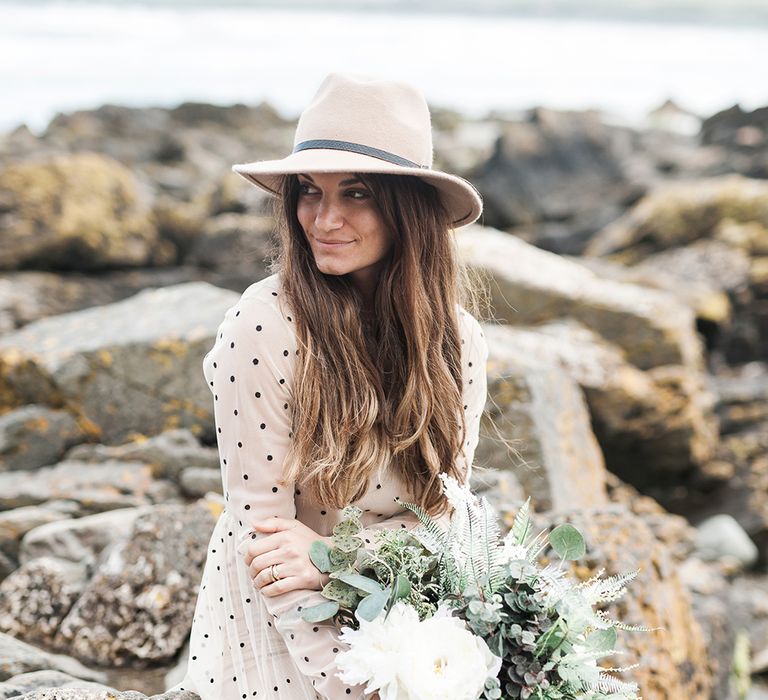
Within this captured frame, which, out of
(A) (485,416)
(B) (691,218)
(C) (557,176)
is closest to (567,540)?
(A) (485,416)

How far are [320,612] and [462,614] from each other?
371 mm

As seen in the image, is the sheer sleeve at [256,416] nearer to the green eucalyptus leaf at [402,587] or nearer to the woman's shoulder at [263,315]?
the woman's shoulder at [263,315]

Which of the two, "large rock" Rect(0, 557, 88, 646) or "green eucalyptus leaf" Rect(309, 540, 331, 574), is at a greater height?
"green eucalyptus leaf" Rect(309, 540, 331, 574)

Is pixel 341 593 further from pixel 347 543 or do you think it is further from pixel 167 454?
pixel 167 454

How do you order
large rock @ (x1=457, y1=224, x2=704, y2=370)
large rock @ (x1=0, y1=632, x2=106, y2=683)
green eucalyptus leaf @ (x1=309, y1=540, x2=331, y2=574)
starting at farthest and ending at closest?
1. large rock @ (x1=457, y1=224, x2=704, y2=370)
2. large rock @ (x1=0, y1=632, x2=106, y2=683)
3. green eucalyptus leaf @ (x1=309, y1=540, x2=331, y2=574)

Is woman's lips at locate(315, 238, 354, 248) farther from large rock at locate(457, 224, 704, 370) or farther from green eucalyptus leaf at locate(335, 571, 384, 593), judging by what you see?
large rock at locate(457, 224, 704, 370)

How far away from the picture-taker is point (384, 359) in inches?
113

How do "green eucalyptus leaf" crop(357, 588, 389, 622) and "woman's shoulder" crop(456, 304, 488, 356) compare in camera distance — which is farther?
"woman's shoulder" crop(456, 304, 488, 356)

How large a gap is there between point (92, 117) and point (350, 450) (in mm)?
25935

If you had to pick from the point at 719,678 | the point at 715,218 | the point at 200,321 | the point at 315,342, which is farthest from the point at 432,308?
the point at 715,218

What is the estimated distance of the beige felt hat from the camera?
8.52ft

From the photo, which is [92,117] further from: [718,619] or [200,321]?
[718,619]

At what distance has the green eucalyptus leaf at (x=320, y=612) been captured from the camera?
2.37 meters

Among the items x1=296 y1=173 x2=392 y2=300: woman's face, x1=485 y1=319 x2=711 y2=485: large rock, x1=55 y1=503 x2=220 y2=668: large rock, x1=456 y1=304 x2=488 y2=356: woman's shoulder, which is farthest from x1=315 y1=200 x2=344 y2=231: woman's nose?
x1=485 y1=319 x2=711 y2=485: large rock
